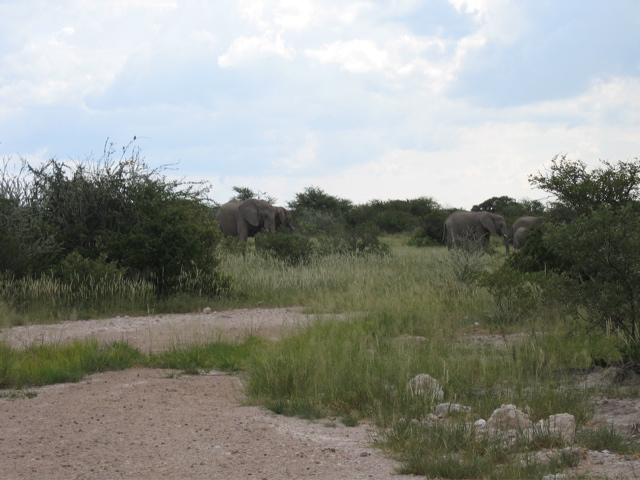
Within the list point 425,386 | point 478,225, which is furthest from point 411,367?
point 478,225

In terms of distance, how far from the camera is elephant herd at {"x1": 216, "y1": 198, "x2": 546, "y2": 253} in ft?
Result: 84.7

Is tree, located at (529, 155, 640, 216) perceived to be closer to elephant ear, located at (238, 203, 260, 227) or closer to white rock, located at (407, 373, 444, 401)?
white rock, located at (407, 373, 444, 401)

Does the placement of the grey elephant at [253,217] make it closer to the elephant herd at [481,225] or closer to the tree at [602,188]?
the elephant herd at [481,225]

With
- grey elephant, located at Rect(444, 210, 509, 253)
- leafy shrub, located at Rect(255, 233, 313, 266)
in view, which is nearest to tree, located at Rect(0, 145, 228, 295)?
leafy shrub, located at Rect(255, 233, 313, 266)

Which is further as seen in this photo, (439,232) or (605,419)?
(439,232)

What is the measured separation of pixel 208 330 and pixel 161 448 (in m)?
4.95

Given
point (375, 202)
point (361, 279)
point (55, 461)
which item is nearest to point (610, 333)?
point (55, 461)

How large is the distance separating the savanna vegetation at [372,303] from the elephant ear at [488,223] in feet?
29.0

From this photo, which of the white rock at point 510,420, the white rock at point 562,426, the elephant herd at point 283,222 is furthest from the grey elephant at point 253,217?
Result: the white rock at point 562,426

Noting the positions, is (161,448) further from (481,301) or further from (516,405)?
(481,301)

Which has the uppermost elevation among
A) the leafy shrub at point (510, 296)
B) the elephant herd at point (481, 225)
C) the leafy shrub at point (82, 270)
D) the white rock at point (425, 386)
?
the elephant herd at point (481, 225)

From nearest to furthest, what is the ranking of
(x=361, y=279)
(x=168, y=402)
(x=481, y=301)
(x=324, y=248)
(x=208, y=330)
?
(x=168, y=402), (x=208, y=330), (x=481, y=301), (x=361, y=279), (x=324, y=248)

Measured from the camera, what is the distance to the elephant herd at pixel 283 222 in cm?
2583

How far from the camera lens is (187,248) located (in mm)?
12938
